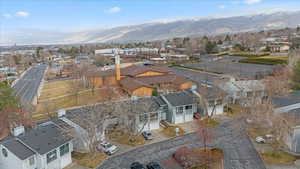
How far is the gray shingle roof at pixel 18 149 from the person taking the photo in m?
19.9

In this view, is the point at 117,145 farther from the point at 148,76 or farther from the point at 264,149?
the point at 148,76

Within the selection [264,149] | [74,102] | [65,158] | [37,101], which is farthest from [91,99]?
[264,149]

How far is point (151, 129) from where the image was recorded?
31.3m

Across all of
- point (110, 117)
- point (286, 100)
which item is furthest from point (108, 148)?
point (286, 100)

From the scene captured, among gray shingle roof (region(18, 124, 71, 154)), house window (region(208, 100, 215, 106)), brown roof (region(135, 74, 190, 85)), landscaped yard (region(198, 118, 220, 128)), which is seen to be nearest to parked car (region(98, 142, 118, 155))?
gray shingle roof (region(18, 124, 71, 154))

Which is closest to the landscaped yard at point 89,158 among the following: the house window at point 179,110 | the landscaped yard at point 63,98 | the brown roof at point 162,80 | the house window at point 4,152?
the house window at point 4,152

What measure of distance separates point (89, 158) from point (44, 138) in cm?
523

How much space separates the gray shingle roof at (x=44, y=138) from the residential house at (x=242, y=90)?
1102 inches

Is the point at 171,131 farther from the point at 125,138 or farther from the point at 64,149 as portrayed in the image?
the point at 64,149

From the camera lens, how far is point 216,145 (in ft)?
85.8

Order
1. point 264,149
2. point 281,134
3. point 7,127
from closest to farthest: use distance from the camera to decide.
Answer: point 281,134 < point 264,149 < point 7,127

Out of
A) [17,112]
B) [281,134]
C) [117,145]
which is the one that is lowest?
[117,145]

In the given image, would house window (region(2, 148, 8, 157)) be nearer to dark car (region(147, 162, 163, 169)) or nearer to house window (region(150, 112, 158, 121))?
dark car (region(147, 162, 163, 169))

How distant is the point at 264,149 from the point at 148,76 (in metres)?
35.6
